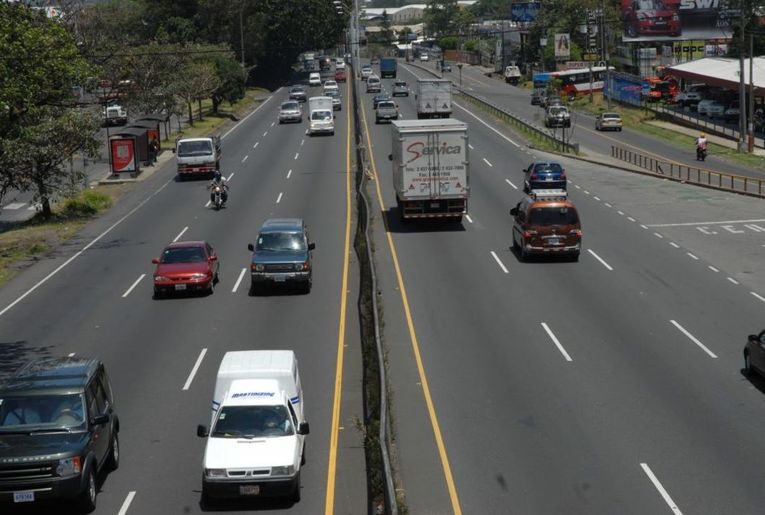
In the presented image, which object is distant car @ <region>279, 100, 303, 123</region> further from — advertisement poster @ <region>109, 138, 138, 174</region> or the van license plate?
the van license plate

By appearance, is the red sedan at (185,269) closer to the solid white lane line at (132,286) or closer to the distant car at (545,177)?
the solid white lane line at (132,286)

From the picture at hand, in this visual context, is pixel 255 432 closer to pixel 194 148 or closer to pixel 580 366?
pixel 580 366

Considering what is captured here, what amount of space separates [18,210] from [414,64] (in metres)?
127

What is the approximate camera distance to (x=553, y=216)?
3512 cm

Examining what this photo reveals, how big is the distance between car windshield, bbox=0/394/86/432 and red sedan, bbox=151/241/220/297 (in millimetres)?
14374

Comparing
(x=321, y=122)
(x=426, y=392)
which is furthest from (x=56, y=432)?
(x=321, y=122)

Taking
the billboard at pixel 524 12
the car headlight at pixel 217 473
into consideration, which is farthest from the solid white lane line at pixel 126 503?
the billboard at pixel 524 12

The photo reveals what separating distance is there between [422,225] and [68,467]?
28.1 m

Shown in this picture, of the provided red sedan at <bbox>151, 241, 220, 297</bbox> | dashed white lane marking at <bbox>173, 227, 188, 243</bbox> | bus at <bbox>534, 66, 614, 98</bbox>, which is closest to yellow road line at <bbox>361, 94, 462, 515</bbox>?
red sedan at <bbox>151, 241, 220, 297</bbox>

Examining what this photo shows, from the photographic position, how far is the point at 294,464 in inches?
632

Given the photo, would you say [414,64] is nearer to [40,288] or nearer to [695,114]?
[695,114]

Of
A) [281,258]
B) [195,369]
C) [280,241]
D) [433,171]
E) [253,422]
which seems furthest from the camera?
[433,171]

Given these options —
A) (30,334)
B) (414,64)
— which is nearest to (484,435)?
(30,334)

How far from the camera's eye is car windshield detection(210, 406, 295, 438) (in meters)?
16.7
